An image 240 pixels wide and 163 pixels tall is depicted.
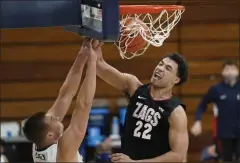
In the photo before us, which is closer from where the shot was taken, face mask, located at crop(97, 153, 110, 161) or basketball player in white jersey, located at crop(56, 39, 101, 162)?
basketball player in white jersey, located at crop(56, 39, 101, 162)

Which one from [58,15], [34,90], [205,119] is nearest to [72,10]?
[58,15]

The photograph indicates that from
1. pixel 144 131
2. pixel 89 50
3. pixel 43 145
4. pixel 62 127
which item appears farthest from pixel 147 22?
pixel 43 145

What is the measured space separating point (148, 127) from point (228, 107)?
129 inches

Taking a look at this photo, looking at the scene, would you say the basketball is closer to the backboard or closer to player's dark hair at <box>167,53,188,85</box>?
player's dark hair at <box>167,53,188,85</box>

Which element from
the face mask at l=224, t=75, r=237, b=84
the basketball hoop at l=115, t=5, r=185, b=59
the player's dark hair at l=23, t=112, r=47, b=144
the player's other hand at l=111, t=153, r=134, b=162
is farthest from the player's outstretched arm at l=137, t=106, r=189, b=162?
the face mask at l=224, t=75, r=237, b=84

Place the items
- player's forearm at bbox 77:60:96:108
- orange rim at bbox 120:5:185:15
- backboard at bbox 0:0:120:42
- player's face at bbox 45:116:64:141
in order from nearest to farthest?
1. backboard at bbox 0:0:120:42
2. player's face at bbox 45:116:64:141
3. player's forearm at bbox 77:60:96:108
4. orange rim at bbox 120:5:185:15

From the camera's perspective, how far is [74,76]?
4.09m

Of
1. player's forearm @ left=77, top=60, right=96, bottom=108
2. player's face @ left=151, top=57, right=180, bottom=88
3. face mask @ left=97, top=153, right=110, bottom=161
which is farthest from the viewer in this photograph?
face mask @ left=97, top=153, right=110, bottom=161

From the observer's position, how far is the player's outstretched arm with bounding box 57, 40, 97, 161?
361 cm

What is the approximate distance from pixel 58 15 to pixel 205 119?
507 centimetres

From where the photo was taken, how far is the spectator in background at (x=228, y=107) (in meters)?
7.32

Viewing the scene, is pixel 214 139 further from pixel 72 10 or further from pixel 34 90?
pixel 72 10

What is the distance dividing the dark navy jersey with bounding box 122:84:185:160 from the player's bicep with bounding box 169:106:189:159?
0.05 m

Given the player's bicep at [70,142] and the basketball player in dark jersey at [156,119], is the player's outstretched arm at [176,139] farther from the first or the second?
the player's bicep at [70,142]
